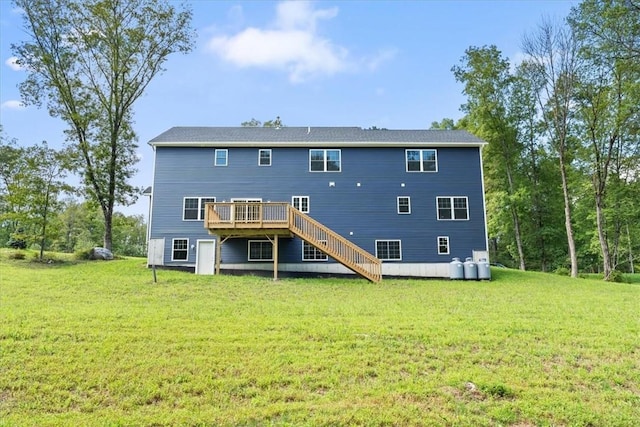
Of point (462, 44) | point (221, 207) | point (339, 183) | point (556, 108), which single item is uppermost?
point (462, 44)

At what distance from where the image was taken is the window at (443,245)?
1855 centimetres

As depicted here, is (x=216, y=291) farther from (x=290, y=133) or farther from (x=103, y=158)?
(x=103, y=158)

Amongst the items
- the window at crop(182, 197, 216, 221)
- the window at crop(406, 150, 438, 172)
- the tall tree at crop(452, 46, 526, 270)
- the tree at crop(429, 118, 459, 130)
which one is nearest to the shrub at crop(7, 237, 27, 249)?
the window at crop(182, 197, 216, 221)

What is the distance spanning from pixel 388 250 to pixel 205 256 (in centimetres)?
881

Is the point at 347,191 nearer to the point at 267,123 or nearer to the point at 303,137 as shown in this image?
the point at 303,137

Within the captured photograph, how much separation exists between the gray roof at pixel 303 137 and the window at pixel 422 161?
524 millimetres

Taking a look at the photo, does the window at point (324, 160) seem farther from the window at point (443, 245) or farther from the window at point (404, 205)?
the window at point (443, 245)

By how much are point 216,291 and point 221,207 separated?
5.27 meters

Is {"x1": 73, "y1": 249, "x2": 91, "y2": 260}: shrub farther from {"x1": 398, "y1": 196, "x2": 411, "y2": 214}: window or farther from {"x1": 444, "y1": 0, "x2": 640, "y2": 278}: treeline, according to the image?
{"x1": 444, "y1": 0, "x2": 640, "y2": 278}: treeline

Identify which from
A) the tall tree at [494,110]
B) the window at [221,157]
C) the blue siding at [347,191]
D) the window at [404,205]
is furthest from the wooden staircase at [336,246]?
the tall tree at [494,110]

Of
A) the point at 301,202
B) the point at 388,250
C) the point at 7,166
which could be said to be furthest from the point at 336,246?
the point at 7,166

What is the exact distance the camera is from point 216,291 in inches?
468

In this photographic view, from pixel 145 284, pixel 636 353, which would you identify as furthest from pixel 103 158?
pixel 636 353

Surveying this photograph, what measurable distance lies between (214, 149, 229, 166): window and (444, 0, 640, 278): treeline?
1761 centimetres
